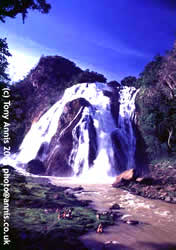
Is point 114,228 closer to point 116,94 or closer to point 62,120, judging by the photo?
point 62,120

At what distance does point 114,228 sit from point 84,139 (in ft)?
57.8

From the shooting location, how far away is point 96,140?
24.7 m

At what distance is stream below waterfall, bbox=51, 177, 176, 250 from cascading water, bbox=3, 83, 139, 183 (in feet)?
29.4

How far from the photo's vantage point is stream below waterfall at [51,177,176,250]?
5.70m

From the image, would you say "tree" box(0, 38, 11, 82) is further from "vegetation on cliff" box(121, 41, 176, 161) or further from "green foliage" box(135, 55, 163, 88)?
"green foliage" box(135, 55, 163, 88)

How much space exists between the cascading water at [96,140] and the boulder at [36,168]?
257 centimetres

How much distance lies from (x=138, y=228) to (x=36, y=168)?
54.1 ft

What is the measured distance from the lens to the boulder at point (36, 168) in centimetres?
2099

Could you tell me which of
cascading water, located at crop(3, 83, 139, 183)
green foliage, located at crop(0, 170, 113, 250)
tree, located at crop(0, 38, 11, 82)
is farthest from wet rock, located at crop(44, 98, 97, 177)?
tree, located at crop(0, 38, 11, 82)

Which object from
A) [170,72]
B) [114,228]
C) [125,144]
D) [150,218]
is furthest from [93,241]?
[170,72]

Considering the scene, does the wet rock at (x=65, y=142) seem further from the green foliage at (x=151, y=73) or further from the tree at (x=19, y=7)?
the tree at (x=19, y=7)

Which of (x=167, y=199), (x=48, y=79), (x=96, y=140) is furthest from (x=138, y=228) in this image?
(x=48, y=79)

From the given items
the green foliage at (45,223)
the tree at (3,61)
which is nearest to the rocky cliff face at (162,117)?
the green foliage at (45,223)

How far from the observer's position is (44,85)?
45781 millimetres
